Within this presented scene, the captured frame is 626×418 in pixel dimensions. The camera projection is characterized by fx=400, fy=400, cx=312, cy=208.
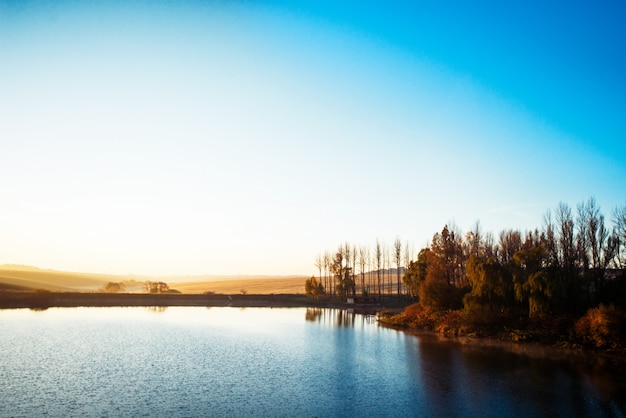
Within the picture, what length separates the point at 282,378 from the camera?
28969mm

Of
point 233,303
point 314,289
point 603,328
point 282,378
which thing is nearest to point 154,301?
point 233,303

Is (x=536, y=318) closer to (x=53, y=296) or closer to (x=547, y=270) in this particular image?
(x=547, y=270)

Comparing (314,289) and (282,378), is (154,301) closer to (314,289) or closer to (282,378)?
(314,289)

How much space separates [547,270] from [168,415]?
46136 mm

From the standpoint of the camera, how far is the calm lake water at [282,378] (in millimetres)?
22578

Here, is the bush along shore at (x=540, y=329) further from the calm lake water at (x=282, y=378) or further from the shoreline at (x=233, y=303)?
the calm lake water at (x=282, y=378)

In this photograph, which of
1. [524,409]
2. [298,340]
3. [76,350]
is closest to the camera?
[524,409]

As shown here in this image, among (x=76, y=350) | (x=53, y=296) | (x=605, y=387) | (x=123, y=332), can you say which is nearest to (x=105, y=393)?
(x=76, y=350)

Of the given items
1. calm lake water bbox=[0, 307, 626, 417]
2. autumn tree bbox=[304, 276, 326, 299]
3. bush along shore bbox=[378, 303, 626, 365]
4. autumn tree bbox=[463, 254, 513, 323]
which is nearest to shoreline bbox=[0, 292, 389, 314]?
autumn tree bbox=[304, 276, 326, 299]

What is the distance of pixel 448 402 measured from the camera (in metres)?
24.0

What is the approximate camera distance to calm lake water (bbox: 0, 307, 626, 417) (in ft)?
74.1

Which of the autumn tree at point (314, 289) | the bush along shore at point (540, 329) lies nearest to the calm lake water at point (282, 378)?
the bush along shore at point (540, 329)

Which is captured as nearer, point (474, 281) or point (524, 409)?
point (524, 409)

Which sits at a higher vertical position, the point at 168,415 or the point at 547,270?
the point at 547,270
